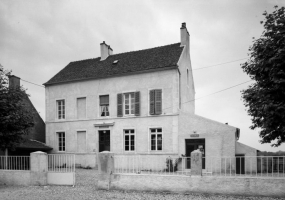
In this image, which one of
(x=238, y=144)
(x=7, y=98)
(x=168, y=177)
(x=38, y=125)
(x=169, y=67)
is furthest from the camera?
(x=38, y=125)

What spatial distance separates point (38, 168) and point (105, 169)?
3342mm

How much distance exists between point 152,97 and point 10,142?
9334 mm

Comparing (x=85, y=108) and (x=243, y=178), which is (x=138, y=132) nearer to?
(x=85, y=108)

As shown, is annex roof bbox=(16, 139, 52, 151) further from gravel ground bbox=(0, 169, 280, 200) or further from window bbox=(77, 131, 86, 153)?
gravel ground bbox=(0, 169, 280, 200)

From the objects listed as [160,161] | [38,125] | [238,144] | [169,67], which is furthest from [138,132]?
[38,125]

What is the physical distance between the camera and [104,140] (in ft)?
66.3

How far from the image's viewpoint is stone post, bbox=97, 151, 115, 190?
10.8 metres

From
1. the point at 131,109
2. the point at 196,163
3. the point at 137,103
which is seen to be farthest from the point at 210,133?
the point at 196,163

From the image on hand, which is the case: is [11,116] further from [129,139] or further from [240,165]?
[240,165]

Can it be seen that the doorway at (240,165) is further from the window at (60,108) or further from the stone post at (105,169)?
the window at (60,108)

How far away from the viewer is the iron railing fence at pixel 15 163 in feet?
41.2

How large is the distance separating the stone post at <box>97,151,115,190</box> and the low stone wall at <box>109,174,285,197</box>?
180 millimetres

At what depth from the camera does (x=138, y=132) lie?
18.9 meters

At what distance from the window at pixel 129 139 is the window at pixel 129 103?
53.5 inches
